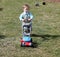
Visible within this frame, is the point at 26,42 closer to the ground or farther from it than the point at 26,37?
closer to the ground

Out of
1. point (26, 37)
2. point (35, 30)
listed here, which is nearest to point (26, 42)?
point (26, 37)

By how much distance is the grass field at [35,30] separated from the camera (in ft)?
32.0

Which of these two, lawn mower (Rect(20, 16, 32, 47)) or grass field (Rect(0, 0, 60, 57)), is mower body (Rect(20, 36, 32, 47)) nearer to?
lawn mower (Rect(20, 16, 32, 47))

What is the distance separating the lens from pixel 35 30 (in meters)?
12.1

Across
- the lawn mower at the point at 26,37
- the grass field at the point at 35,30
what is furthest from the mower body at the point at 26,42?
the grass field at the point at 35,30

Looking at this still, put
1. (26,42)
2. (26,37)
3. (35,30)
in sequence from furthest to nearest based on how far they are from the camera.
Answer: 1. (35,30)
2. (26,37)
3. (26,42)

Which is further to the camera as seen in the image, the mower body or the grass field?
the mower body

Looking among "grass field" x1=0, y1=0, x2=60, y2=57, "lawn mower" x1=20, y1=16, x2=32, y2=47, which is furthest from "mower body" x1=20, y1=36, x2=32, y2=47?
"grass field" x1=0, y1=0, x2=60, y2=57

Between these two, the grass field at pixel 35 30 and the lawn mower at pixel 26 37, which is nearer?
the grass field at pixel 35 30

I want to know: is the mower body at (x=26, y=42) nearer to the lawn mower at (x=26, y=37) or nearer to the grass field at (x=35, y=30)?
the lawn mower at (x=26, y=37)

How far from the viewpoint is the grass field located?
977 centimetres

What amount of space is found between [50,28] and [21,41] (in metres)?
2.66

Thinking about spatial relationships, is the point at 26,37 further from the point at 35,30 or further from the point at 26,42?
the point at 35,30

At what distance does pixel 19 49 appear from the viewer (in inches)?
391
